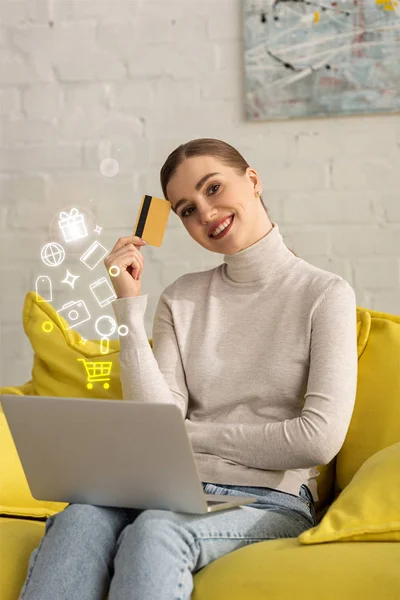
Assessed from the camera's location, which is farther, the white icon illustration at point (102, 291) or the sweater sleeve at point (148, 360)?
the white icon illustration at point (102, 291)

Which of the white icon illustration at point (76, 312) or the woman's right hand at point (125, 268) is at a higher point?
the woman's right hand at point (125, 268)

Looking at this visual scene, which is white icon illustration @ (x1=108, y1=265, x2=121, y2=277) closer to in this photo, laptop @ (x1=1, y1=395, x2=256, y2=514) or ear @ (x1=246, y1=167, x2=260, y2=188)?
ear @ (x1=246, y1=167, x2=260, y2=188)

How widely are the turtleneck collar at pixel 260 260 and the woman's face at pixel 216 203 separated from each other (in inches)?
0.9

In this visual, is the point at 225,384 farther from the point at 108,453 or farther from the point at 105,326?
the point at 105,326

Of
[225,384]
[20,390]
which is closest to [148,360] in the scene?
[225,384]

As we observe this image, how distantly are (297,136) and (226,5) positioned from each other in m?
0.43

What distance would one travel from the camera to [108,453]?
1.13 metres

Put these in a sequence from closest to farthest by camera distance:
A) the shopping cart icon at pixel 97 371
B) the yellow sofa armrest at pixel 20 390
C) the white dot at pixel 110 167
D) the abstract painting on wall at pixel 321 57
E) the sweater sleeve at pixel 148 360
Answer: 1. the sweater sleeve at pixel 148 360
2. the shopping cart icon at pixel 97 371
3. the yellow sofa armrest at pixel 20 390
4. the abstract painting on wall at pixel 321 57
5. the white dot at pixel 110 167

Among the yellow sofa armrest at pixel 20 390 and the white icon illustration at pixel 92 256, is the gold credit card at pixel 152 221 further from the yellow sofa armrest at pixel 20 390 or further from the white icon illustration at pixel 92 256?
the white icon illustration at pixel 92 256

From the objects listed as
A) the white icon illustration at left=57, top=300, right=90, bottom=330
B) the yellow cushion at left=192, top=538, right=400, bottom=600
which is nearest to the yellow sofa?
the yellow cushion at left=192, top=538, right=400, bottom=600

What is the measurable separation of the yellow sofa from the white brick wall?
1.80 ft

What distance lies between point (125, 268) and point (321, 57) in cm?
101

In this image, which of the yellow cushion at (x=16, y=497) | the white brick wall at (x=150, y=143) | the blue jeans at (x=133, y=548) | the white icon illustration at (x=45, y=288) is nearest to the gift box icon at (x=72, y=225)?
the white brick wall at (x=150, y=143)

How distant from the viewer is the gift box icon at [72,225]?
8.00ft
